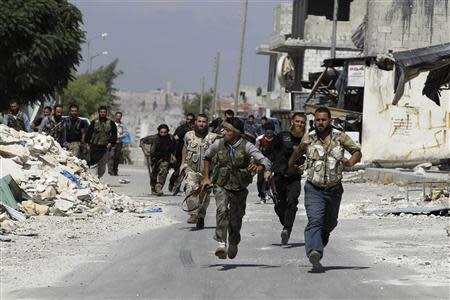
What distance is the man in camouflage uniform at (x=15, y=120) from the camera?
24.0 m

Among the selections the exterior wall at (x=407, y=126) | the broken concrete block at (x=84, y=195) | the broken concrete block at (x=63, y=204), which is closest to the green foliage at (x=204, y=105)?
the exterior wall at (x=407, y=126)

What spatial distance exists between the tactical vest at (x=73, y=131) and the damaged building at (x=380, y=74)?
684 centimetres

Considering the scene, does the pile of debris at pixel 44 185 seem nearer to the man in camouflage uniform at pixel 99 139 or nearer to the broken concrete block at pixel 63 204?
the broken concrete block at pixel 63 204

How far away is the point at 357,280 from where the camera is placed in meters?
11.0

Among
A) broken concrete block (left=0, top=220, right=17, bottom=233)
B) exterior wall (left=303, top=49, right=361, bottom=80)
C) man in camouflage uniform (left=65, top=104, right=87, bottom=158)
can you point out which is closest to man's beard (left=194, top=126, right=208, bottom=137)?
broken concrete block (left=0, top=220, right=17, bottom=233)

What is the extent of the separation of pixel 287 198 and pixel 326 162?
2.87 m

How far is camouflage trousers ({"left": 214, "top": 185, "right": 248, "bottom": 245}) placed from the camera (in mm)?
12219

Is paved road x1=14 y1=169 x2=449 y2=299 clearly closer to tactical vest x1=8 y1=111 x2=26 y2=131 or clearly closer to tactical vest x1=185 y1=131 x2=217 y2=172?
tactical vest x1=185 y1=131 x2=217 y2=172

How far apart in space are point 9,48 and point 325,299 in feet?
102

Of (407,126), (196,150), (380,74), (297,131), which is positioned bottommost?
(407,126)

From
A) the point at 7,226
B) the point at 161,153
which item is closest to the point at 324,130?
the point at 7,226

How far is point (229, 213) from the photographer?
12328 millimetres

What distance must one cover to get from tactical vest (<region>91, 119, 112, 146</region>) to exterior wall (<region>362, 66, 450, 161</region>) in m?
12.1

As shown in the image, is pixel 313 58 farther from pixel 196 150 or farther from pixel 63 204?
pixel 196 150
